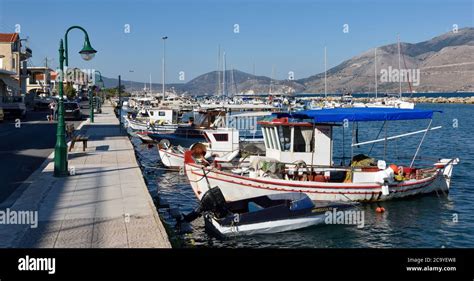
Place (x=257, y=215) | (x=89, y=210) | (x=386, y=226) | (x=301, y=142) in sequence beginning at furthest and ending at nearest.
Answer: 1. (x=301, y=142)
2. (x=386, y=226)
3. (x=257, y=215)
4. (x=89, y=210)

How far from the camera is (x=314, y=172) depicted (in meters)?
20.3

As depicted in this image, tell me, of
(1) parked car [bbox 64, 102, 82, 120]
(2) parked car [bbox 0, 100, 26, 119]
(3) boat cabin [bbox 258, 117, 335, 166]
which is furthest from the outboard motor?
(2) parked car [bbox 0, 100, 26, 119]

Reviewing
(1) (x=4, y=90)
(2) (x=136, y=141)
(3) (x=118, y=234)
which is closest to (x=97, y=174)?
(3) (x=118, y=234)

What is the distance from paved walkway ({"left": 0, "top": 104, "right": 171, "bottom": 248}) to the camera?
32.9 feet

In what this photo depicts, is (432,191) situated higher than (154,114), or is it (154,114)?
(154,114)

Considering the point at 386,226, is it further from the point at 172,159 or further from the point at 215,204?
the point at 172,159

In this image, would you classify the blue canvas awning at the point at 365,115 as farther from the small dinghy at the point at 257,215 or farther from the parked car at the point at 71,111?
the parked car at the point at 71,111

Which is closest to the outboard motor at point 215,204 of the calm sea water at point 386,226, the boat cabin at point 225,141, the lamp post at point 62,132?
the calm sea water at point 386,226

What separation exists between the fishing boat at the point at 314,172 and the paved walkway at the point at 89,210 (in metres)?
3.24

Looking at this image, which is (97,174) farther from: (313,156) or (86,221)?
(313,156)

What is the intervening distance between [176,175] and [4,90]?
39925 millimetres

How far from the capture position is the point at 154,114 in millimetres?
48000

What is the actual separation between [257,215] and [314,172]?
558 cm

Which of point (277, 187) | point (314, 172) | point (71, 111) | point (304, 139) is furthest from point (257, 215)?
point (71, 111)
